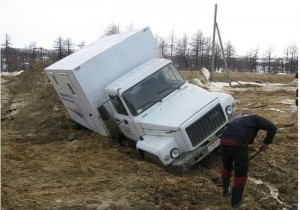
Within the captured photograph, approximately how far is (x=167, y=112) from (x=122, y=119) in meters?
1.25

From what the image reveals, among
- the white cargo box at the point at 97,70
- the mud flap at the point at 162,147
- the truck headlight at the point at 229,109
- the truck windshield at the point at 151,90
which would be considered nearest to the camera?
the mud flap at the point at 162,147

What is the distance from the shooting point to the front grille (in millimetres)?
8570

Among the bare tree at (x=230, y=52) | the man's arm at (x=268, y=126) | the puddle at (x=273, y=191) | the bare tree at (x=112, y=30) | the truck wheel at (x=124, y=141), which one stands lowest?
the bare tree at (x=230, y=52)

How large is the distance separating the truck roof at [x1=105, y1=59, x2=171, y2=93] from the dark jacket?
129 inches

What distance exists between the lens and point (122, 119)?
978 cm

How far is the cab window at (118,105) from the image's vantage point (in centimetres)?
958

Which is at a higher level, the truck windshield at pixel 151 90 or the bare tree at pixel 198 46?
the truck windshield at pixel 151 90

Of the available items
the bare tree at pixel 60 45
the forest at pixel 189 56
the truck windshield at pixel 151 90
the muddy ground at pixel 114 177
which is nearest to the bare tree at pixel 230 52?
the forest at pixel 189 56

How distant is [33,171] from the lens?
880 cm

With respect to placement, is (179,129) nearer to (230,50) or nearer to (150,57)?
(150,57)

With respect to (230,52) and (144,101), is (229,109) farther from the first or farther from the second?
(230,52)

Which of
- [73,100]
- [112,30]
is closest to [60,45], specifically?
[112,30]

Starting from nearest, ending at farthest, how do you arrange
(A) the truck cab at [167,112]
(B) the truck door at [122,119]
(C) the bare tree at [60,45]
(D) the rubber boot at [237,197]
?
(D) the rubber boot at [237,197], (A) the truck cab at [167,112], (B) the truck door at [122,119], (C) the bare tree at [60,45]

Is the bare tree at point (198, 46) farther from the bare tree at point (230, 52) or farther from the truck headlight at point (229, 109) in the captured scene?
the truck headlight at point (229, 109)
